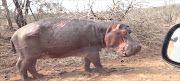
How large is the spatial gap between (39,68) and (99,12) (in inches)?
103

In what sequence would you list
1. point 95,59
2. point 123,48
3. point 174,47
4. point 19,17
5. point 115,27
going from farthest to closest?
point 19,17, point 95,59, point 115,27, point 123,48, point 174,47

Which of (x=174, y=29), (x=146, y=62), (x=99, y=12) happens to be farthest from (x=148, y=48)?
(x=174, y=29)

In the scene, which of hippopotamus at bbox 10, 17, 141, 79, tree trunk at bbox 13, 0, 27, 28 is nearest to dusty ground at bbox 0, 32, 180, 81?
hippopotamus at bbox 10, 17, 141, 79

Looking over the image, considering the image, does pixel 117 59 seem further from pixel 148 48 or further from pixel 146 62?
pixel 148 48

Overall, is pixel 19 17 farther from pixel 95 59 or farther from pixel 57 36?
pixel 95 59

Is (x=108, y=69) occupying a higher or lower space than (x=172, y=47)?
A: lower

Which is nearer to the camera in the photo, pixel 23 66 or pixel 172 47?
pixel 172 47

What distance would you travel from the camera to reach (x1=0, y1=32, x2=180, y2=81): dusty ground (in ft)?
17.9

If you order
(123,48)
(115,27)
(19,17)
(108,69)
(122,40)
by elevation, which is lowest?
(108,69)

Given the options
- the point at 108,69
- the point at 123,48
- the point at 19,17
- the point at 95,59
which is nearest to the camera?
the point at 123,48

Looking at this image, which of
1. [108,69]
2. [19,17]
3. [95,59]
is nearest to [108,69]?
[108,69]

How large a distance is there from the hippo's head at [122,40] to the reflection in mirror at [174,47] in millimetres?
2873

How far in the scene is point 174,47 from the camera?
2.25 m

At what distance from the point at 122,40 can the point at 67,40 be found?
1179 millimetres
